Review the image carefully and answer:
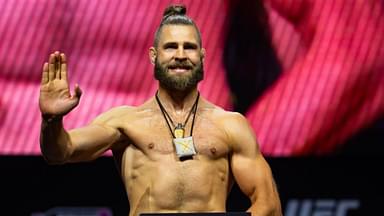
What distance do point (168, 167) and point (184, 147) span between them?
0.07 metres

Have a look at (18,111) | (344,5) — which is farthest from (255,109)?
(18,111)

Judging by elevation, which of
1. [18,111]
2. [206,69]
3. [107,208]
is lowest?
[107,208]

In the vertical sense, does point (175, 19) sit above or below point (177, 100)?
above

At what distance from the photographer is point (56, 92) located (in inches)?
111

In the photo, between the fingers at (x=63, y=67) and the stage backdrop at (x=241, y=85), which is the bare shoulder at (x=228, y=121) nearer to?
the fingers at (x=63, y=67)

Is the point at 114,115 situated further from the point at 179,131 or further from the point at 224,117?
the point at 224,117

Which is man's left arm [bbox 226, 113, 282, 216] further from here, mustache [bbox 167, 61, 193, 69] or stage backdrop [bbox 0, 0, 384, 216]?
stage backdrop [bbox 0, 0, 384, 216]

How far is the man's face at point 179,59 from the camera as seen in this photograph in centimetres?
299

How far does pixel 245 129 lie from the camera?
3.10 metres

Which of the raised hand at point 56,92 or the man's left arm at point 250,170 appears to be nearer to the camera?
the raised hand at point 56,92

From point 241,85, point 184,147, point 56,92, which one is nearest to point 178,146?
point 184,147

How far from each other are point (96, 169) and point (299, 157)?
3.03 ft

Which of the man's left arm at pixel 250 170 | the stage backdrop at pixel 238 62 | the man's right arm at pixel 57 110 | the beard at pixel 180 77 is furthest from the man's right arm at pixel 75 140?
the stage backdrop at pixel 238 62

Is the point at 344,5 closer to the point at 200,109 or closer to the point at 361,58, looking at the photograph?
the point at 361,58
